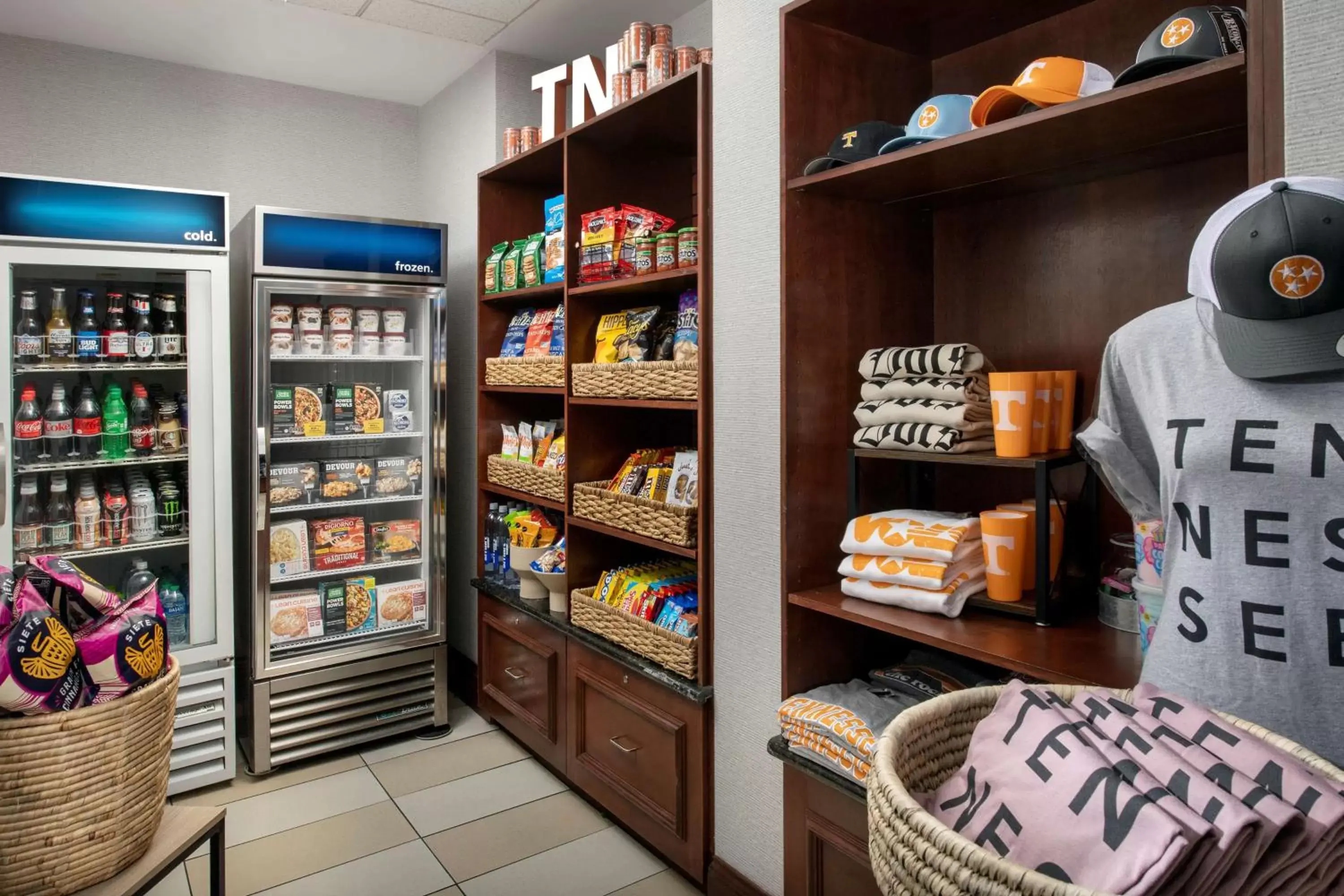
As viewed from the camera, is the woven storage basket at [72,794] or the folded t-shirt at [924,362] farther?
the folded t-shirt at [924,362]

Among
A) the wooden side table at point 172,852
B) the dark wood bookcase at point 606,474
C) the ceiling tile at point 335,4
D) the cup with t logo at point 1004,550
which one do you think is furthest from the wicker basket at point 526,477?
the ceiling tile at point 335,4

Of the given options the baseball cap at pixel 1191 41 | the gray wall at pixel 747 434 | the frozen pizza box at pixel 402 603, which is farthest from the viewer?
the frozen pizza box at pixel 402 603

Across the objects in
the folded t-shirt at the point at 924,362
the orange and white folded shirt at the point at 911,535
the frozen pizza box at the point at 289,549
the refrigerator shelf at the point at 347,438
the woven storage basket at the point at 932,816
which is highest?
the folded t-shirt at the point at 924,362

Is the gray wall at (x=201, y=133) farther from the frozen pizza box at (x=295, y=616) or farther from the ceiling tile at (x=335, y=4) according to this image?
the frozen pizza box at (x=295, y=616)

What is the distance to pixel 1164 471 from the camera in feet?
4.05

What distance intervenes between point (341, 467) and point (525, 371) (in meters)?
0.95

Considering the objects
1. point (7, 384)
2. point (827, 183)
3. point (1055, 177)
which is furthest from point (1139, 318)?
point (7, 384)

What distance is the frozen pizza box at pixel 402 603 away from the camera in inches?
149

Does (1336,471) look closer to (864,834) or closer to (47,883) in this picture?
(864,834)

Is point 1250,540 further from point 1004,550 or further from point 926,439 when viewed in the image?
point 926,439

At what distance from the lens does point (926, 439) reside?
6.29 ft

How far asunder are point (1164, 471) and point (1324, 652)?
294 millimetres

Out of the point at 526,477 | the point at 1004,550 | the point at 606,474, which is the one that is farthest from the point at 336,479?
the point at 1004,550

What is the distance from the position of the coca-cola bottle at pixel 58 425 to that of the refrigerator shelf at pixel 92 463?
6cm
